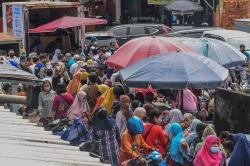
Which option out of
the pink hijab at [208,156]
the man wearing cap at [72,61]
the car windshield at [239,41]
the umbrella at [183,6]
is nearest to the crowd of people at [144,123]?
the pink hijab at [208,156]

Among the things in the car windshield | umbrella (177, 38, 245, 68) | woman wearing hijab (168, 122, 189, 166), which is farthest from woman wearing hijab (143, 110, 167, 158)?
the car windshield

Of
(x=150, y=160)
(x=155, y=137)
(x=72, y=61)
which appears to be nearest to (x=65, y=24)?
(x=72, y=61)

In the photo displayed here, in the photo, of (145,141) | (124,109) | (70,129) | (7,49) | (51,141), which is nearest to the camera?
(51,141)

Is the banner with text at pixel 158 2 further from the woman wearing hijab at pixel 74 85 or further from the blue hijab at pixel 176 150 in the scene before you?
the blue hijab at pixel 176 150

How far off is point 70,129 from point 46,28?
10.8 metres

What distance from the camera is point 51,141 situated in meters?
5.88

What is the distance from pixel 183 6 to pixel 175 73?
19.2m

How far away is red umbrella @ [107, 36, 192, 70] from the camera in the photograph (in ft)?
42.5

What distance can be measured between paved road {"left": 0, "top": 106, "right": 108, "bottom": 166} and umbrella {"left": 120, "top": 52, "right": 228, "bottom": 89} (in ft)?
14.5

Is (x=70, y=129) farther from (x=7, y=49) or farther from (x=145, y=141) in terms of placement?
(x=7, y=49)

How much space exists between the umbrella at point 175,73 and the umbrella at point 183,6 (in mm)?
18325

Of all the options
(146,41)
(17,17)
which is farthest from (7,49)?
(146,41)

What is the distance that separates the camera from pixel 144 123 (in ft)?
29.5

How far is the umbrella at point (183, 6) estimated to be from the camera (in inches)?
1160
